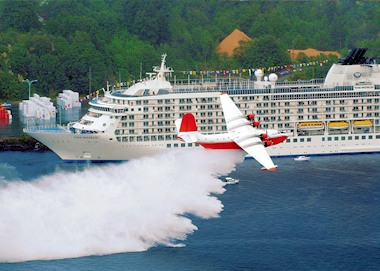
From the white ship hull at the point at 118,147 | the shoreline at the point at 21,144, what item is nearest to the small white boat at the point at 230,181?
the white ship hull at the point at 118,147

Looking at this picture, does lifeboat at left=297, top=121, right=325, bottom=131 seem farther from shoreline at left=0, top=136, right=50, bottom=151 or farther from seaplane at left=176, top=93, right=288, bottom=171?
shoreline at left=0, top=136, right=50, bottom=151

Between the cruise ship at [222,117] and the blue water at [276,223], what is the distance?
3164 mm

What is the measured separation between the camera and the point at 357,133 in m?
140

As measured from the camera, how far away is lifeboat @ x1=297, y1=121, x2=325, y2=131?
139625 millimetres

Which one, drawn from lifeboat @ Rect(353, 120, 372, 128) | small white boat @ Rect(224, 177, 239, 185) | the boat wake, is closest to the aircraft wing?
the boat wake

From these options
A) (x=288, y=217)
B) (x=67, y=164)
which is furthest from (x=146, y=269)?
(x=67, y=164)

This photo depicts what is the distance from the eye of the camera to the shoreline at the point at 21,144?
144 metres

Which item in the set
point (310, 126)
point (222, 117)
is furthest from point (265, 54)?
point (222, 117)

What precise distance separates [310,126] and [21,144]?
32538 millimetres

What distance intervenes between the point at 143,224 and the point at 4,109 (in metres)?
65.9

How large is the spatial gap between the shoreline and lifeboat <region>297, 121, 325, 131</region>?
28.5 m

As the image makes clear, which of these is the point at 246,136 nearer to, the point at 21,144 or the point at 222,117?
the point at 222,117

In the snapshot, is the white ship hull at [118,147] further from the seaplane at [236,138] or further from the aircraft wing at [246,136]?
the seaplane at [236,138]

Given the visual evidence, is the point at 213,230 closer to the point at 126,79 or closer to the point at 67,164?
the point at 67,164
